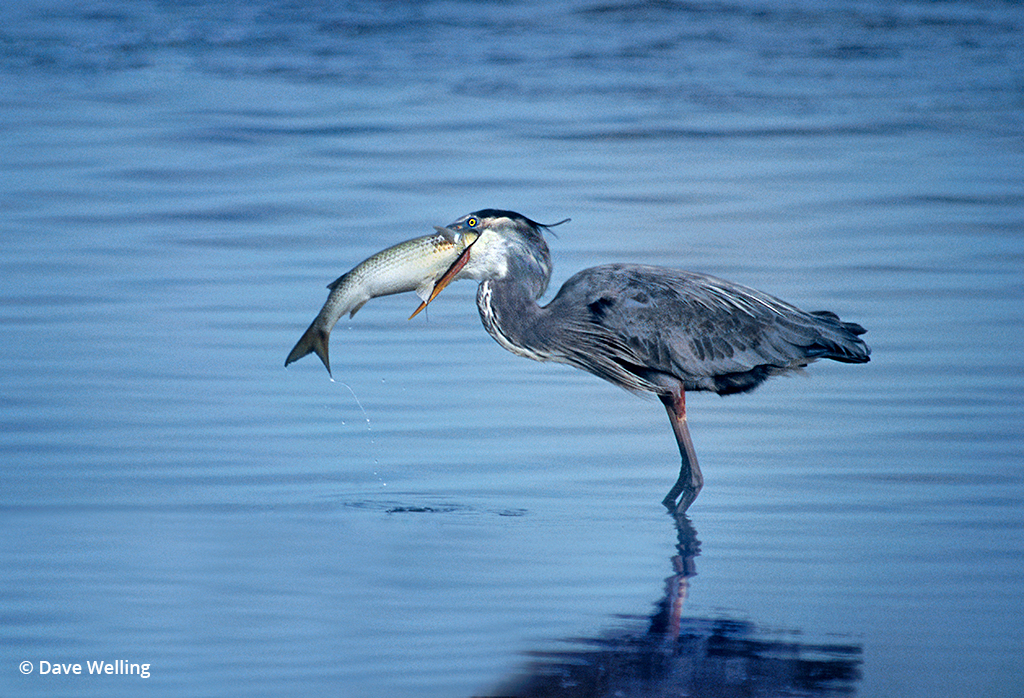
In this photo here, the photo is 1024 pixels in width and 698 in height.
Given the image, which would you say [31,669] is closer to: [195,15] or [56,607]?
[56,607]

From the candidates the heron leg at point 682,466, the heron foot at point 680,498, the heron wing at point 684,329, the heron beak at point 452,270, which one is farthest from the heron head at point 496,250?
the heron foot at point 680,498

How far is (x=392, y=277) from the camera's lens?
21.4 ft

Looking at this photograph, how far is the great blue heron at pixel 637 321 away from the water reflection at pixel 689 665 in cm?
192

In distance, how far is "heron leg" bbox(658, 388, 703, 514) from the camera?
6.31 meters

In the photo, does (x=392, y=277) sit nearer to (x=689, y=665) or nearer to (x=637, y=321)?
(x=637, y=321)

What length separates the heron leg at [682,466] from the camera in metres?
6.31

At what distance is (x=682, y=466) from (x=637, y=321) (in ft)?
2.21

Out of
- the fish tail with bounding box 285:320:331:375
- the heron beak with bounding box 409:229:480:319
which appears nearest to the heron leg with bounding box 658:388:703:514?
the heron beak with bounding box 409:229:480:319

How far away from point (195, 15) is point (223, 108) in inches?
170

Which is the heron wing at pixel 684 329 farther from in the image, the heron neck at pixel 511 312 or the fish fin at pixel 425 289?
the fish fin at pixel 425 289

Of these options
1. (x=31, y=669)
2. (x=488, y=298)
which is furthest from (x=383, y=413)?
(x=31, y=669)

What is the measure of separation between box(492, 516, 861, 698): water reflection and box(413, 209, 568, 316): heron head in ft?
7.33

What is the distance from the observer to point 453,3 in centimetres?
2183

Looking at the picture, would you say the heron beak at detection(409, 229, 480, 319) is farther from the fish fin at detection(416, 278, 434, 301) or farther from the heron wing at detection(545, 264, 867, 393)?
the heron wing at detection(545, 264, 867, 393)
